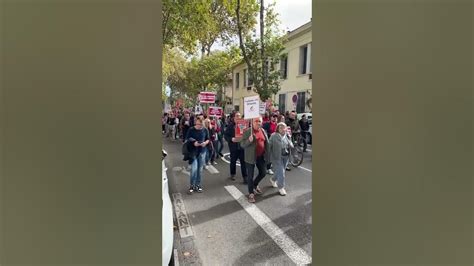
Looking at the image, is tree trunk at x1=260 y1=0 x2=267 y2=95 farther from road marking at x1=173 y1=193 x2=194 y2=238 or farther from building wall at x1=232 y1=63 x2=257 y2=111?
building wall at x1=232 y1=63 x2=257 y2=111

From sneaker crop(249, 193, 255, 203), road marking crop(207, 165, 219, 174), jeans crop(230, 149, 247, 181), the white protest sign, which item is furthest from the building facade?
sneaker crop(249, 193, 255, 203)

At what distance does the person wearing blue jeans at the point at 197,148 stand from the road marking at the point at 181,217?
18.3 inches

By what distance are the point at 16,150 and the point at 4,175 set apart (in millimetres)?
96

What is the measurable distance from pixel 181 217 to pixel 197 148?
178 cm

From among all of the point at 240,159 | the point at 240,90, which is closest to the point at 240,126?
the point at 240,159

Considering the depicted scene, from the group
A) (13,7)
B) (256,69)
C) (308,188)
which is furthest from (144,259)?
(256,69)

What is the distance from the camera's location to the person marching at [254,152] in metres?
6.00

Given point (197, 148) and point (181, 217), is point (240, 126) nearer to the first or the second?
point (197, 148)

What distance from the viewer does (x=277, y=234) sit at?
14.3ft

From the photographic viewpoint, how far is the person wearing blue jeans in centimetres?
645

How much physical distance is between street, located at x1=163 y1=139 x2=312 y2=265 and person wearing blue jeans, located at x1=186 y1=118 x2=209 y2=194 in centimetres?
27

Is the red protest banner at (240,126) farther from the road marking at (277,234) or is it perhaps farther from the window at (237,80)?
the window at (237,80)

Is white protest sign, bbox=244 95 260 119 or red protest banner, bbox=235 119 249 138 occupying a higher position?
white protest sign, bbox=244 95 260 119

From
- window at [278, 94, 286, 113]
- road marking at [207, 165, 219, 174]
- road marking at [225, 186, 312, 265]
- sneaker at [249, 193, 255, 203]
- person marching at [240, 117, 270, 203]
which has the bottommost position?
road marking at [207, 165, 219, 174]
